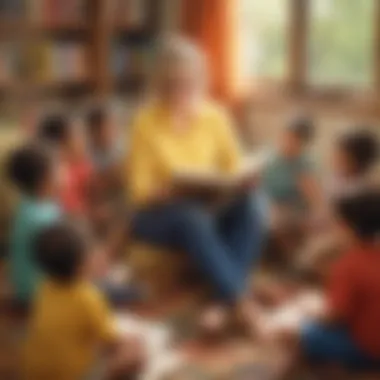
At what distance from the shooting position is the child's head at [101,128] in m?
4.09

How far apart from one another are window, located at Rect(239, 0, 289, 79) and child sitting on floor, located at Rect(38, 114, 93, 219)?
1162 millimetres

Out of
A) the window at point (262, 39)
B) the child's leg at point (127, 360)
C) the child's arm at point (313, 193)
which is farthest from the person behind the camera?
the window at point (262, 39)

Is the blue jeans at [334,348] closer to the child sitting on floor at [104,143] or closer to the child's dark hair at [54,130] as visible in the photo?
the child's dark hair at [54,130]

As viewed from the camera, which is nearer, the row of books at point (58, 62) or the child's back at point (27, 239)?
the child's back at point (27, 239)

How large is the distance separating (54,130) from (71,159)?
0.17 meters

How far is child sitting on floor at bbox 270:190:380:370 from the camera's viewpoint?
2.55 metres

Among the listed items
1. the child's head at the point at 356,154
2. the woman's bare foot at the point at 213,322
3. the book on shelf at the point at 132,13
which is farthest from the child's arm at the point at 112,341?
the book on shelf at the point at 132,13

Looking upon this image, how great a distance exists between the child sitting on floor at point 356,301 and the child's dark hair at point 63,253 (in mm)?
734

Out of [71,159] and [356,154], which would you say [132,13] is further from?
[356,154]

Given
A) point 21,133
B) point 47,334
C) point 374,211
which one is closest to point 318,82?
point 21,133

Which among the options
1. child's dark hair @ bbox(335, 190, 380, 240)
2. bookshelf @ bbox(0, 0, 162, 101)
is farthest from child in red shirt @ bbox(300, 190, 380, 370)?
bookshelf @ bbox(0, 0, 162, 101)

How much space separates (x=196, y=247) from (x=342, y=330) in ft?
2.38

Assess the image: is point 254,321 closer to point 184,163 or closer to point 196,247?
point 196,247

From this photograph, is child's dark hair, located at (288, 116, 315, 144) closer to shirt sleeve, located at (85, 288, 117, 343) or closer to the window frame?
the window frame
